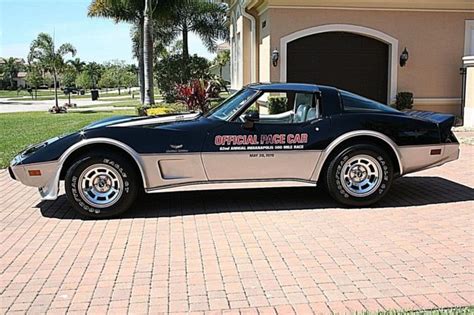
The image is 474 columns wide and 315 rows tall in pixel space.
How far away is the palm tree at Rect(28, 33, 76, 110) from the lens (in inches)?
1174

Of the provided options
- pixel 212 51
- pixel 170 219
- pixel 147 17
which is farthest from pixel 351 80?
pixel 212 51

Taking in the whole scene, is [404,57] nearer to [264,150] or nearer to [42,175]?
[264,150]

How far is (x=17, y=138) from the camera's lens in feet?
43.7

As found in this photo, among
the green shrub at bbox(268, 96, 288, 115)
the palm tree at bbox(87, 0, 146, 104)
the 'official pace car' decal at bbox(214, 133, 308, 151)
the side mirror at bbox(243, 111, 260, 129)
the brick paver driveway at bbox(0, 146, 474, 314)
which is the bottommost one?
the brick paver driveway at bbox(0, 146, 474, 314)

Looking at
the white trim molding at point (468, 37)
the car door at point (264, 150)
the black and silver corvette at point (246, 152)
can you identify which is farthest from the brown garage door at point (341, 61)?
the car door at point (264, 150)

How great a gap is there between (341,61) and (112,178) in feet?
34.8

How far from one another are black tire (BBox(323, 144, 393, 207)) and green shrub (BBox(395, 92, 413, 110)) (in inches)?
351

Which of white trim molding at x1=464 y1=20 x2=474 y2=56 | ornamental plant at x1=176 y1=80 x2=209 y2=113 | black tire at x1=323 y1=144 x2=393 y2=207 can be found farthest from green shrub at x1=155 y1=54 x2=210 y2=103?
black tire at x1=323 y1=144 x2=393 y2=207

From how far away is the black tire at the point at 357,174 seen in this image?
609 cm

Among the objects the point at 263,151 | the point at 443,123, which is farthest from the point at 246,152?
the point at 443,123

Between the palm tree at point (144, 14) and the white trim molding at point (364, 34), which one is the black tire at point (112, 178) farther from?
the palm tree at point (144, 14)

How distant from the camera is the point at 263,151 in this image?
598 cm

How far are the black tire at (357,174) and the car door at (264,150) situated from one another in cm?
27

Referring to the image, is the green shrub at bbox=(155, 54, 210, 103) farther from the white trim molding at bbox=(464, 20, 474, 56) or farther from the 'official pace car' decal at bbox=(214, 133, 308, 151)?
the 'official pace car' decal at bbox=(214, 133, 308, 151)
